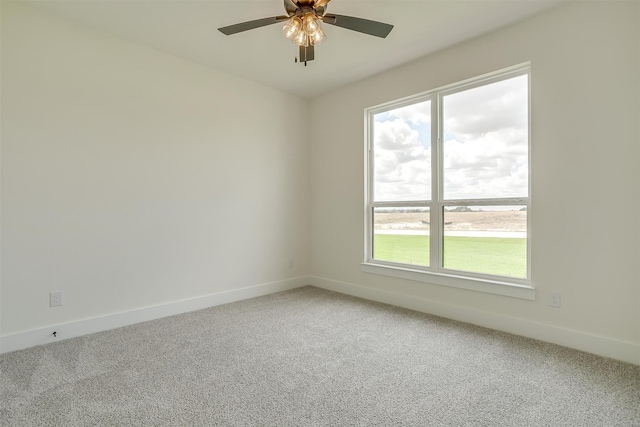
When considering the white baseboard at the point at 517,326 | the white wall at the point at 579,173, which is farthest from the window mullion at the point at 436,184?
A: the white baseboard at the point at 517,326

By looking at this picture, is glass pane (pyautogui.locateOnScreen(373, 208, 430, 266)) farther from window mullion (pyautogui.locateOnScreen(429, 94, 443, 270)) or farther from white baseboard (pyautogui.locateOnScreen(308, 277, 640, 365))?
white baseboard (pyautogui.locateOnScreen(308, 277, 640, 365))

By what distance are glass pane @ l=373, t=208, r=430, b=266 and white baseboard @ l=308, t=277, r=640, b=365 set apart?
1.41 feet

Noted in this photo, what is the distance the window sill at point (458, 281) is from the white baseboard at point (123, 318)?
4.67ft

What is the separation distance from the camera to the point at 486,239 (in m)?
3.00

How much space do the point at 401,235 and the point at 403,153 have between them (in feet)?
3.14

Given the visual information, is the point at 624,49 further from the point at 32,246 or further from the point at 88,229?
the point at 32,246

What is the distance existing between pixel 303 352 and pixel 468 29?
121 inches

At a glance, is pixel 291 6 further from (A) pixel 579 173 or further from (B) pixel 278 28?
(A) pixel 579 173

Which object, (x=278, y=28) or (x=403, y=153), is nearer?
(x=278, y=28)

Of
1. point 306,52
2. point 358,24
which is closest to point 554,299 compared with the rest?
point 358,24

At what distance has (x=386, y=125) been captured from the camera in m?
3.81

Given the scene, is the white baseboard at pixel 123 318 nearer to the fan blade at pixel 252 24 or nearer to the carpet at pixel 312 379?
the carpet at pixel 312 379

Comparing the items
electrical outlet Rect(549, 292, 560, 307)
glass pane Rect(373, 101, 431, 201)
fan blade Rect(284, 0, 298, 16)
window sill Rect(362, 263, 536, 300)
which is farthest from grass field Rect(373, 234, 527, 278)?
fan blade Rect(284, 0, 298, 16)

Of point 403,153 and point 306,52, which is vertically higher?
point 306,52
